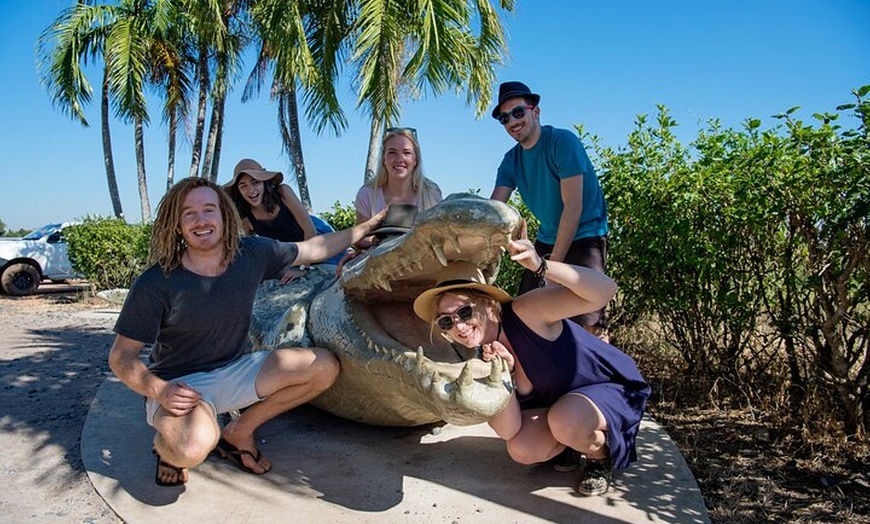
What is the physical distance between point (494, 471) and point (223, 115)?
62.6ft

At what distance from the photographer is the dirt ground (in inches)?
105

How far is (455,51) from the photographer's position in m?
11.1

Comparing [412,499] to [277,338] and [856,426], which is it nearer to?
[277,338]

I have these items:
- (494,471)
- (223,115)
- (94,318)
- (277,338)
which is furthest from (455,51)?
(223,115)

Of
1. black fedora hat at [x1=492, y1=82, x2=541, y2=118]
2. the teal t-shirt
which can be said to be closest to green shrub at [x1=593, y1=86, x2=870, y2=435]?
the teal t-shirt

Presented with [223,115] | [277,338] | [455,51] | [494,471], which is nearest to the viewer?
[494,471]

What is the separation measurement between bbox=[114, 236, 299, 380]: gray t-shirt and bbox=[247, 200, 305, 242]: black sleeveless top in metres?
1.50

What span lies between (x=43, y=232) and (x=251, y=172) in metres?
13.4

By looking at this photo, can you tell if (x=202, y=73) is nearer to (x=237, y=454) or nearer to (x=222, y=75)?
(x=222, y=75)

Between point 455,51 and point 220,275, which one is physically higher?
point 455,51

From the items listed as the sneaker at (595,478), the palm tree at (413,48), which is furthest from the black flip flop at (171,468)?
the palm tree at (413,48)

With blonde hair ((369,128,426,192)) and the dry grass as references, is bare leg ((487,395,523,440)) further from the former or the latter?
blonde hair ((369,128,426,192))

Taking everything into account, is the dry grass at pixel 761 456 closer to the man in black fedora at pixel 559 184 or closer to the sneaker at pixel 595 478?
the sneaker at pixel 595 478

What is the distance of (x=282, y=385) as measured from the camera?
2.97m
